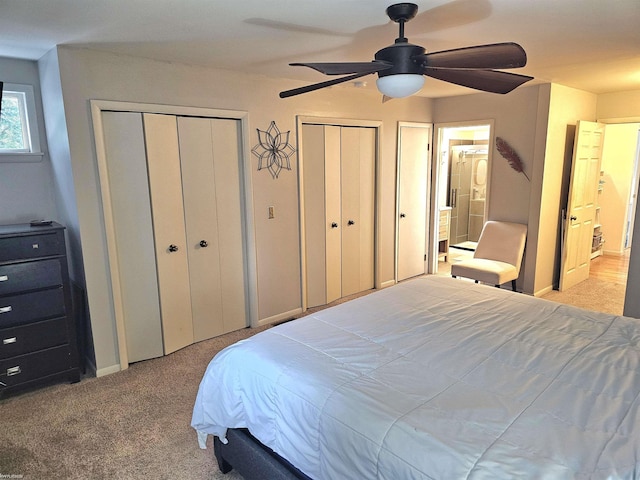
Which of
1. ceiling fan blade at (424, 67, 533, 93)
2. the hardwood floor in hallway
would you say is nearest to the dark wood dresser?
ceiling fan blade at (424, 67, 533, 93)

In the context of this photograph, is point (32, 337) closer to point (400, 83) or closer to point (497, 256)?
point (400, 83)

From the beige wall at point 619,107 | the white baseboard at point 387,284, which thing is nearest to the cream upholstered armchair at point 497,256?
the white baseboard at point 387,284

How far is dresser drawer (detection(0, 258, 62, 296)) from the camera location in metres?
2.69

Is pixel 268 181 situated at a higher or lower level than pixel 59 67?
lower

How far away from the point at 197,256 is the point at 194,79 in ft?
4.79

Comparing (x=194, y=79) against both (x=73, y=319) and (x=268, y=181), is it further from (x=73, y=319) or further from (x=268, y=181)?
(x=73, y=319)

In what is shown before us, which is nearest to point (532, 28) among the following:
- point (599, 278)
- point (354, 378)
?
point (354, 378)

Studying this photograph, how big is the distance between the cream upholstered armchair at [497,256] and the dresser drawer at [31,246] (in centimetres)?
379

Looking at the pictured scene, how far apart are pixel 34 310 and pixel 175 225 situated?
1.13m

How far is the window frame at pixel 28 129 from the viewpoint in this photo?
3.06 metres

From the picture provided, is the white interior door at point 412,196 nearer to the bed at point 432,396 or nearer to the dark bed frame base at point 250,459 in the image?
the bed at point 432,396

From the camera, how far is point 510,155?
4621 mm

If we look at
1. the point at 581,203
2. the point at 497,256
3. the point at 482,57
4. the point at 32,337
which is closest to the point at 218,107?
the point at 32,337

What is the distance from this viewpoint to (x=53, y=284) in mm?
2850
